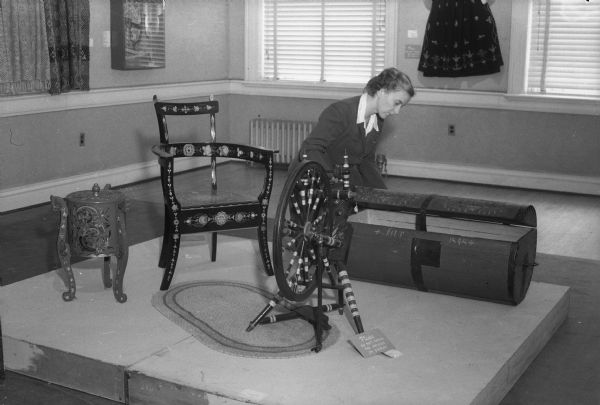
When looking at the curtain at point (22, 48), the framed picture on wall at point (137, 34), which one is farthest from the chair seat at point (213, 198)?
the framed picture on wall at point (137, 34)

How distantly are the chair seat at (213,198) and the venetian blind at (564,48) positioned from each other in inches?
144

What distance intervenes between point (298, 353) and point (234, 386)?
40 cm

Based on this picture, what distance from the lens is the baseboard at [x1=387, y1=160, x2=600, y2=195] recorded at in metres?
7.15

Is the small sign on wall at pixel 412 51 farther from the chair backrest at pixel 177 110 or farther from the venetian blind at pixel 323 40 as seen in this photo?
the chair backrest at pixel 177 110

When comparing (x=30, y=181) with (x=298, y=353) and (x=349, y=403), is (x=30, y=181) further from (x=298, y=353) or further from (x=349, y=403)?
(x=349, y=403)

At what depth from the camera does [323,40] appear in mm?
8008

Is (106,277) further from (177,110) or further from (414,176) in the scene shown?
(414,176)

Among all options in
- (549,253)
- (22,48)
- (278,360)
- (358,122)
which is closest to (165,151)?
(358,122)

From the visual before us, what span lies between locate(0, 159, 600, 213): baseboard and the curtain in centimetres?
77

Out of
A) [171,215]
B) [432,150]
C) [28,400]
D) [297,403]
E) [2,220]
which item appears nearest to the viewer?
[297,403]

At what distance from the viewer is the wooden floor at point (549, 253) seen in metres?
3.32

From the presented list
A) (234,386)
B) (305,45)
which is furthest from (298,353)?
(305,45)

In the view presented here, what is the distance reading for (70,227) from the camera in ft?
12.6

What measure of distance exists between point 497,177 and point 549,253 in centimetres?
222
